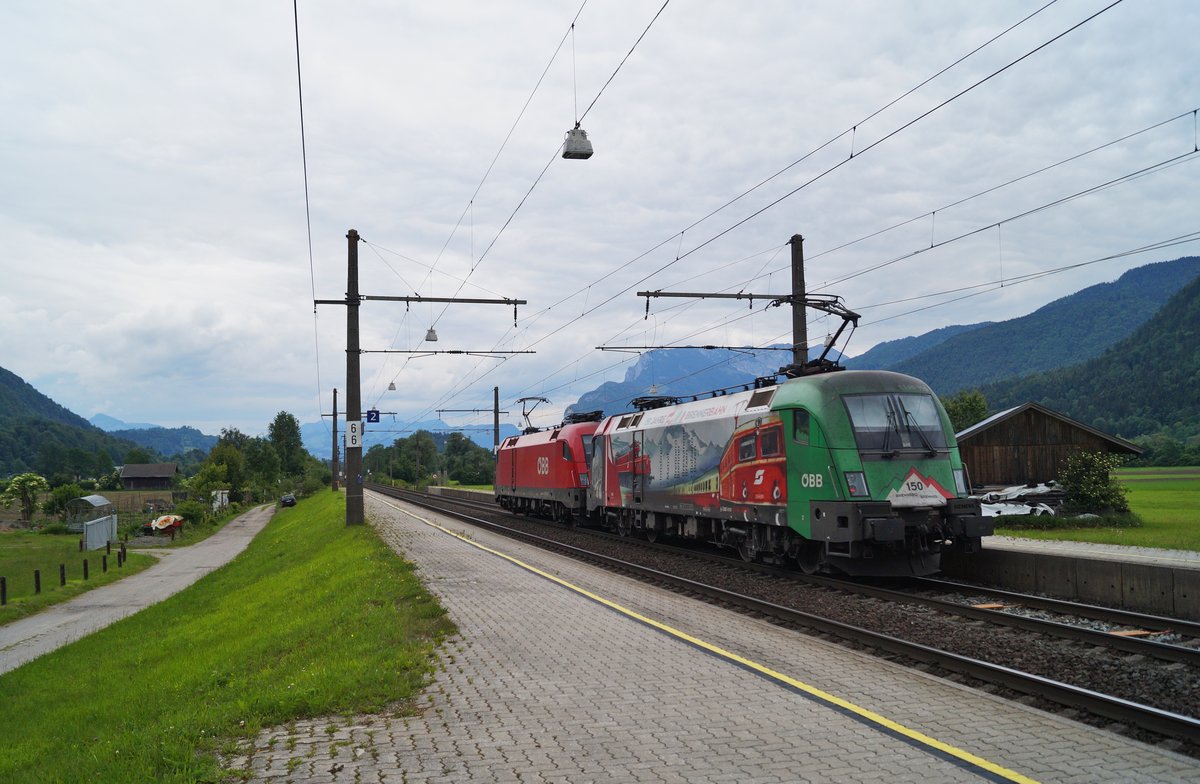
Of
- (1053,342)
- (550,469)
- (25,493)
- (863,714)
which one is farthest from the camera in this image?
(1053,342)

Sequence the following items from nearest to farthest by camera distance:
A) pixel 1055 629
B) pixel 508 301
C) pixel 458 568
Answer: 1. pixel 1055 629
2. pixel 458 568
3. pixel 508 301

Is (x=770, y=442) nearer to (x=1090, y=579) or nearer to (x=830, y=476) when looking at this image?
(x=830, y=476)

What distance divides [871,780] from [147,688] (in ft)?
38.5

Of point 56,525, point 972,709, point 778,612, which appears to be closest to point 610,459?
point 778,612

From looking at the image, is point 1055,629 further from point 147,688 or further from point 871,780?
point 147,688

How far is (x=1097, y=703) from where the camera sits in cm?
739

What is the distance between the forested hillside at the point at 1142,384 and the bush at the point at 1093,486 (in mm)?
75741

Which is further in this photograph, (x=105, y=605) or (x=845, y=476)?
(x=105, y=605)

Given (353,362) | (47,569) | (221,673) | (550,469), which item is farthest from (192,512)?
(221,673)

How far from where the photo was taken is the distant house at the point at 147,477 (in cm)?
13950

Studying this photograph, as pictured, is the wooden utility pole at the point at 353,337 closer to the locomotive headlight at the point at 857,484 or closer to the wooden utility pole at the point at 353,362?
the wooden utility pole at the point at 353,362

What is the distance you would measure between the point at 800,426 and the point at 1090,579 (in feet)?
16.2

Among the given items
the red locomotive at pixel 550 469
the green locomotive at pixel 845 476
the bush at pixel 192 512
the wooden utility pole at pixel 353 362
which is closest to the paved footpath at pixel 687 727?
the green locomotive at pixel 845 476

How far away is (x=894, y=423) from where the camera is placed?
49.9 ft
